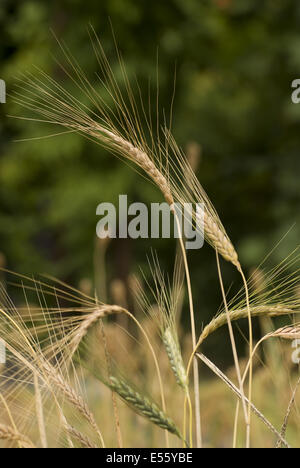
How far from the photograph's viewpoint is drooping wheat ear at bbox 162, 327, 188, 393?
1.20 meters

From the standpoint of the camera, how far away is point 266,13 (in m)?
13.4

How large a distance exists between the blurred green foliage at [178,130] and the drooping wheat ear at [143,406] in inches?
368

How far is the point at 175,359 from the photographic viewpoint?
1.22 meters

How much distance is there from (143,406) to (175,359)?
0.35ft

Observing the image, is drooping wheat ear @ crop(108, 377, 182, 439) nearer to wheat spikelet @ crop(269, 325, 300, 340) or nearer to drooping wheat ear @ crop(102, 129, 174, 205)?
wheat spikelet @ crop(269, 325, 300, 340)

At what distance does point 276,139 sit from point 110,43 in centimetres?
409

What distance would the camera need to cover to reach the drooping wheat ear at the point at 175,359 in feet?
3.95

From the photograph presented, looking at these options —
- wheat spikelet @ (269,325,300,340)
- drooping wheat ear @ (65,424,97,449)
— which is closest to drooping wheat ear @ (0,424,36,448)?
drooping wheat ear @ (65,424,97,449)

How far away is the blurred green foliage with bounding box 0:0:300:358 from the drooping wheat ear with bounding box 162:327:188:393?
927 cm

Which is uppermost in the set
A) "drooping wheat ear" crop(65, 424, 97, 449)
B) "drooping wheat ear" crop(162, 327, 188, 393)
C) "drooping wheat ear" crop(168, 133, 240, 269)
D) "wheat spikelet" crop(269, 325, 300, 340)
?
"drooping wheat ear" crop(168, 133, 240, 269)

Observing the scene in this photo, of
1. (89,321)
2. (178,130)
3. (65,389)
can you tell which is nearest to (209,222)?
(89,321)

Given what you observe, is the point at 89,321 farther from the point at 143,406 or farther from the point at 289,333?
the point at 289,333

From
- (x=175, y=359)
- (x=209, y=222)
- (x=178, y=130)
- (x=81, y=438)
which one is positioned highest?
(x=178, y=130)
